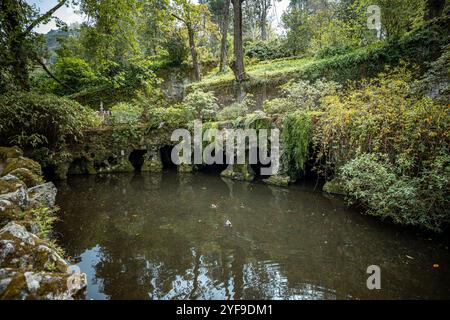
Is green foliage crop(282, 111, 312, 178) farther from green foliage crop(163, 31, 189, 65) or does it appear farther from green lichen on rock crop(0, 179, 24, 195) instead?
green foliage crop(163, 31, 189, 65)

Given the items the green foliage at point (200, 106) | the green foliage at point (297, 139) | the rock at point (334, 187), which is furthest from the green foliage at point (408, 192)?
the green foliage at point (200, 106)

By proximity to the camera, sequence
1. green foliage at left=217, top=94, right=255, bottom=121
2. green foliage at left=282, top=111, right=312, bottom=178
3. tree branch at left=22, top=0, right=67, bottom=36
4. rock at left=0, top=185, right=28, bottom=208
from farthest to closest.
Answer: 1. green foliage at left=217, top=94, right=255, bottom=121
2. tree branch at left=22, top=0, right=67, bottom=36
3. green foliage at left=282, top=111, right=312, bottom=178
4. rock at left=0, top=185, right=28, bottom=208

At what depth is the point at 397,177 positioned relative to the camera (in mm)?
5074

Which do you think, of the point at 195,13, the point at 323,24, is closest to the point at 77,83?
the point at 195,13

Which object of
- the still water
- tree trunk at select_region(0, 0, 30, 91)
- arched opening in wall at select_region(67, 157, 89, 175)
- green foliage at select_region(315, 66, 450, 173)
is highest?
tree trunk at select_region(0, 0, 30, 91)

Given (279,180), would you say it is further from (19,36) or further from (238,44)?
(19,36)

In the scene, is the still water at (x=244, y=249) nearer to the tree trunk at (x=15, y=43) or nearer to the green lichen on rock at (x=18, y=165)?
the green lichen on rock at (x=18, y=165)

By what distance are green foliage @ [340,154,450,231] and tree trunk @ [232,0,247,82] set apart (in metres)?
10.6

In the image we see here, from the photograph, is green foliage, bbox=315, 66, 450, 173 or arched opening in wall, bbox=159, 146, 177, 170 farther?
arched opening in wall, bbox=159, 146, 177, 170

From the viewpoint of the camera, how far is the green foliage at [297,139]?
7.73 metres

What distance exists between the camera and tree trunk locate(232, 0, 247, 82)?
43.5ft

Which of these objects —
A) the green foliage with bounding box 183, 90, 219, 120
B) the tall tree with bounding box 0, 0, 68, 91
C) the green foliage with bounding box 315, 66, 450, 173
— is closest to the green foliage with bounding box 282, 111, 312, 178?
the green foliage with bounding box 315, 66, 450, 173
